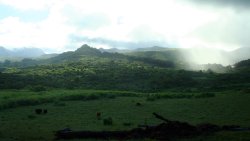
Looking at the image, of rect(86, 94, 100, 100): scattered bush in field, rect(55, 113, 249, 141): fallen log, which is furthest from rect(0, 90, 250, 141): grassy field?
rect(86, 94, 100, 100): scattered bush in field

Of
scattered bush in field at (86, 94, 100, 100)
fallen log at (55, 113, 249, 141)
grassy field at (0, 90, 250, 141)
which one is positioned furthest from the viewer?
scattered bush in field at (86, 94, 100, 100)

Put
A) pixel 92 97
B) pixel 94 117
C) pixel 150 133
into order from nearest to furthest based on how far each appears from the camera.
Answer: pixel 150 133 → pixel 94 117 → pixel 92 97

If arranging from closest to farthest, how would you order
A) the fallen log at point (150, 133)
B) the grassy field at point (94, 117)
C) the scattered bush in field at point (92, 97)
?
the fallen log at point (150, 133)
the grassy field at point (94, 117)
the scattered bush in field at point (92, 97)

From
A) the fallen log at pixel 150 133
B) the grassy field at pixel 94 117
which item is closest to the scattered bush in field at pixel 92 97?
the grassy field at pixel 94 117

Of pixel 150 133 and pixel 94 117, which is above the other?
pixel 150 133

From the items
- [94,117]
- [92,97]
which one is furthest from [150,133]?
[92,97]

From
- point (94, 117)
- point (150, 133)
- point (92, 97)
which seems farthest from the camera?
point (92, 97)

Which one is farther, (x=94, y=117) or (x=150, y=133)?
(x=94, y=117)

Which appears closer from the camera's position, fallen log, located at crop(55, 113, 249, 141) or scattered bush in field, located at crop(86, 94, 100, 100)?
fallen log, located at crop(55, 113, 249, 141)

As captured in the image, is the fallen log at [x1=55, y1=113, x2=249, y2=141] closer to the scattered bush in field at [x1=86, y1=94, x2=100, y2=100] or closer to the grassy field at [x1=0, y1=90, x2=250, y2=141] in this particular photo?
the grassy field at [x1=0, y1=90, x2=250, y2=141]

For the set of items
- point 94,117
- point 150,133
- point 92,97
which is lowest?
point 94,117

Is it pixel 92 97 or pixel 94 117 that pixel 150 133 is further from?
pixel 92 97

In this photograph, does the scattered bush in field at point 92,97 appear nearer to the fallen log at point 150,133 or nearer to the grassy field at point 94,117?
the grassy field at point 94,117

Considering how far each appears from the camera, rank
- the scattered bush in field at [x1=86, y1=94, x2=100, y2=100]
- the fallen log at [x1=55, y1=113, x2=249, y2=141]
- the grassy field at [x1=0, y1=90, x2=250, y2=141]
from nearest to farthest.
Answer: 1. the fallen log at [x1=55, y1=113, x2=249, y2=141]
2. the grassy field at [x1=0, y1=90, x2=250, y2=141]
3. the scattered bush in field at [x1=86, y1=94, x2=100, y2=100]
